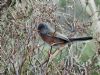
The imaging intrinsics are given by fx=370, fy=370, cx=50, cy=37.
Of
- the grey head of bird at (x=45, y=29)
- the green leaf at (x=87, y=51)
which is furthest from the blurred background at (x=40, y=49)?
the grey head of bird at (x=45, y=29)

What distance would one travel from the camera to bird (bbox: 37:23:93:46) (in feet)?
15.6

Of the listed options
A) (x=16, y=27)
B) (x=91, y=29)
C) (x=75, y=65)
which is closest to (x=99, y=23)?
(x=91, y=29)

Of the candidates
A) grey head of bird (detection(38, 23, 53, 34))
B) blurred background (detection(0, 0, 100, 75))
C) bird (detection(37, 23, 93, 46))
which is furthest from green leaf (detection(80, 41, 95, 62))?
grey head of bird (detection(38, 23, 53, 34))

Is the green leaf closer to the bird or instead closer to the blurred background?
the blurred background

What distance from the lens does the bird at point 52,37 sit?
15.6 feet

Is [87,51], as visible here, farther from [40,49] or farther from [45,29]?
[40,49]

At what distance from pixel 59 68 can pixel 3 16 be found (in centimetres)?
181

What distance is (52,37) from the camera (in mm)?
4930

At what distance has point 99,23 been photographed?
4926mm

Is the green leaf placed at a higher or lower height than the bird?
lower

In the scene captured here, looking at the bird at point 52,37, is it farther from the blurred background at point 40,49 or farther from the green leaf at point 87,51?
the green leaf at point 87,51

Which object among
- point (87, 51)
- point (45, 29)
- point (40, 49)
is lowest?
point (87, 51)

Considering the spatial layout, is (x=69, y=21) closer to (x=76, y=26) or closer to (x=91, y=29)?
(x=91, y=29)

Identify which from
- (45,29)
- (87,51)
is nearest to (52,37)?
(45,29)
